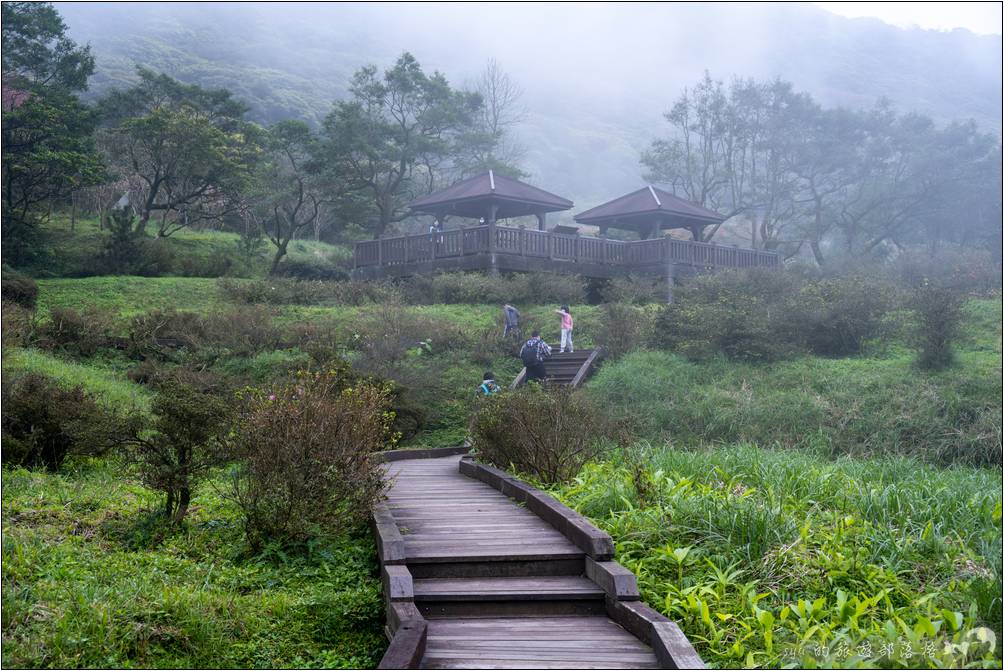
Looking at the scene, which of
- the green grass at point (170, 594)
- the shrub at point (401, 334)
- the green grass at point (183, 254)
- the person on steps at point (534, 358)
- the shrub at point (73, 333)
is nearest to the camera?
the green grass at point (170, 594)

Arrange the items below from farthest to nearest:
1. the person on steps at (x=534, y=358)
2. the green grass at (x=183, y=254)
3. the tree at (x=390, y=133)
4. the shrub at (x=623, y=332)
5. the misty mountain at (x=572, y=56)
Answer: the misty mountain at (x=572, y=56)
the tree at (x=390, y=133)
the green grass at (x=183, y=254)
the shrub at (x=623, y=332)
the person on steps at (x=534, y=358)

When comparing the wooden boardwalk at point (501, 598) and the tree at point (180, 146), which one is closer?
the wooden boardwalk at point (501, 598)

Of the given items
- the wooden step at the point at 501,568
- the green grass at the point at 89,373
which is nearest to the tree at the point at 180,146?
the green grass at the point at 89,373

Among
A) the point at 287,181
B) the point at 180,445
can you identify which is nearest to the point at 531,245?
the point at 287,181

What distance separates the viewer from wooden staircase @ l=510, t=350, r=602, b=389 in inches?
731

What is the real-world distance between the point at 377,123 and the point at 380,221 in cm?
398

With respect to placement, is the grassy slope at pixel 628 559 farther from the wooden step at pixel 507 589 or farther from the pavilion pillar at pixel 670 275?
the pavilion pillar at pixel 670 275

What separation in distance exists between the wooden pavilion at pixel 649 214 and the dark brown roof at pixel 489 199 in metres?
1.60

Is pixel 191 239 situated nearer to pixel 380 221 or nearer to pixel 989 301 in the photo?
pixel 380 221

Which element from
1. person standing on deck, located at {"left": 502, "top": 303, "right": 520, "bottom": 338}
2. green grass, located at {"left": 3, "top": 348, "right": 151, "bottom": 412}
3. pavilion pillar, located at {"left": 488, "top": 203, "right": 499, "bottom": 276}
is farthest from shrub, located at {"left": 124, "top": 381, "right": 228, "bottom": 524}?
pavilion pillar, located at {"left": 488, "top": 203, "right": 499, "bottom": 276}

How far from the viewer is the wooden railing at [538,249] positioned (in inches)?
1102

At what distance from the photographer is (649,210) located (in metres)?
30.9

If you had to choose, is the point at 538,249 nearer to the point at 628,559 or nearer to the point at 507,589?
the point at 628,559

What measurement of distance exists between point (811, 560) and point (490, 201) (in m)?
23.7
